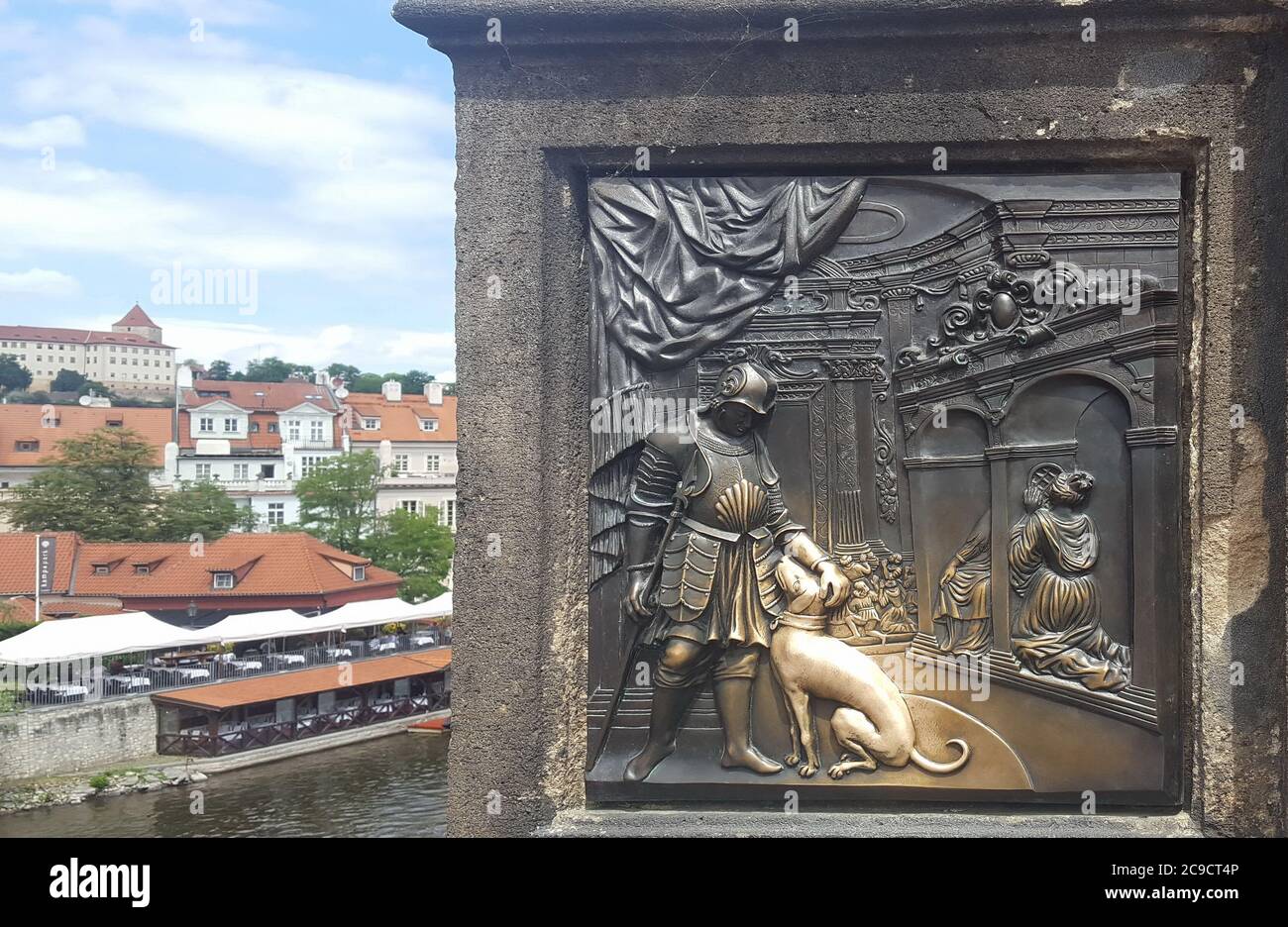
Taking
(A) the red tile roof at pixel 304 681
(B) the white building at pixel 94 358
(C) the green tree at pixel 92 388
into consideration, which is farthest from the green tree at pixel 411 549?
(B) the white building at pixel 94 358

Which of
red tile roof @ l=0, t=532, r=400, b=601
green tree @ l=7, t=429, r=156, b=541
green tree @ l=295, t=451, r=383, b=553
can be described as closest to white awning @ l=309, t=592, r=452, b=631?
red tile roof @ l=0, t=532, r=400, b=601

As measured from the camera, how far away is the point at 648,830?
13.0 feet

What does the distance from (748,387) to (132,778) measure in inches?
1004

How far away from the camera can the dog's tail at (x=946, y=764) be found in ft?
12.9

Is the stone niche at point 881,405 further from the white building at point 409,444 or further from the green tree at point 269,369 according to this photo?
the green tree at point 269,369

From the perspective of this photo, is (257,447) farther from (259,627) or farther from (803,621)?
(803,621)

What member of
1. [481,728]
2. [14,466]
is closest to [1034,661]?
[481,728]

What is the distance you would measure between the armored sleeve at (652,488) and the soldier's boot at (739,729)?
2.69 ft

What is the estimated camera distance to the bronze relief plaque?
3.89m

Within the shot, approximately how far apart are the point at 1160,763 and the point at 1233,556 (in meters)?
0.98

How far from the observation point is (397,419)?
172ft

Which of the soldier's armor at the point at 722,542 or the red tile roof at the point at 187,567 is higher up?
the soldier's armor at the point at 722,542

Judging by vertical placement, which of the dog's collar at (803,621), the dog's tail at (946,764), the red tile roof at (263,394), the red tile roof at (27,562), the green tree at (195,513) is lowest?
the red tile roof at (27,562)

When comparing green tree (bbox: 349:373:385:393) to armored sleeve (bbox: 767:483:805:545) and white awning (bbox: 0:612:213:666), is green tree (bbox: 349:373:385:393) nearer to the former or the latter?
white awning (bbox: 0:612:213:666)
